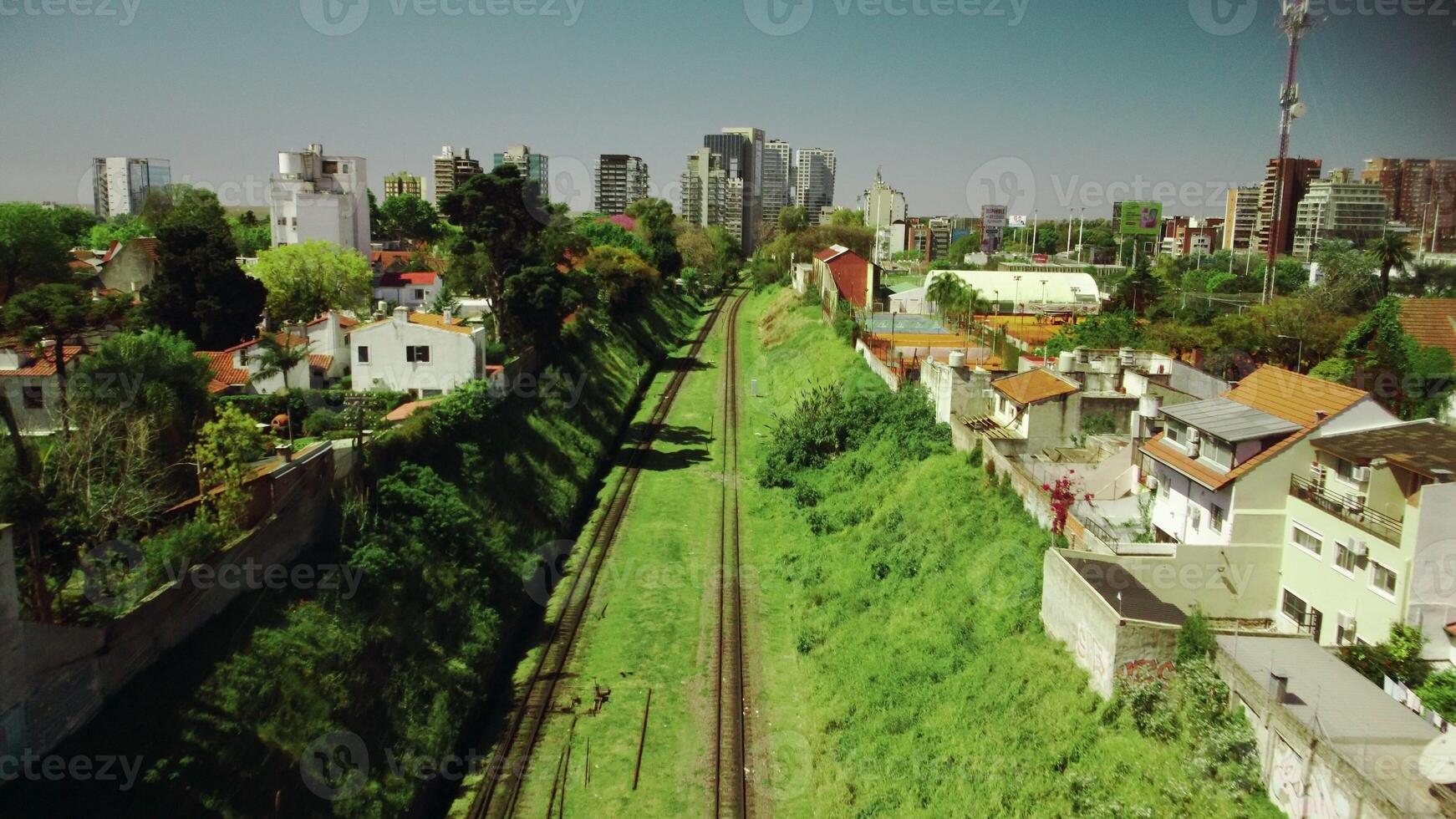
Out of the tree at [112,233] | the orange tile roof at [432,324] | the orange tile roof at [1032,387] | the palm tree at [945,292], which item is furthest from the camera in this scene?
the tree at [112,233]

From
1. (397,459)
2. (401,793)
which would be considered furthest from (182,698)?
(397,459)

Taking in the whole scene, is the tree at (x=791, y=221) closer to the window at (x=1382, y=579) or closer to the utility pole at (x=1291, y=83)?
the utility pole at (x=1291, y=83)

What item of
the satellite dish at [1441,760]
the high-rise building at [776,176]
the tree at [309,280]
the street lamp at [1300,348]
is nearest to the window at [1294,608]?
the satellite dish at [1441,760]

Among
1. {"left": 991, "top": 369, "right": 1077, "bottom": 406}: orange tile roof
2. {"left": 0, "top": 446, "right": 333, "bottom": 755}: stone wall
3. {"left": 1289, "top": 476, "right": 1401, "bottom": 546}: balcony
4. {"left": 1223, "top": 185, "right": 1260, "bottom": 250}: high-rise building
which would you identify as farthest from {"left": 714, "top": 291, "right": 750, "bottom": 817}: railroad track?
{"left": 1223, "top": 185, "right": 1260, "bottom": 250}: high-rise building

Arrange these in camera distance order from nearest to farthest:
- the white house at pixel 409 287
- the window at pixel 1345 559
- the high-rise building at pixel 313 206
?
the window at pixel 1345 559 → the white house at pixel 409 287 → the high-rise building at pixel 313 206

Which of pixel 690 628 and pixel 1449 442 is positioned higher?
pixel 1449 442

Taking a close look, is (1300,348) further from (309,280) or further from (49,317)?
(309,280)

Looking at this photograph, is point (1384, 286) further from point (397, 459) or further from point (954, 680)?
point (397, 459)
